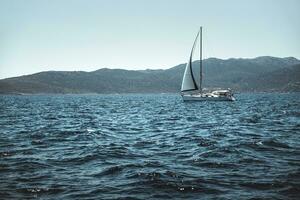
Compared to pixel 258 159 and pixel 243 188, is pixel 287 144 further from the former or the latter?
pixel 243 188

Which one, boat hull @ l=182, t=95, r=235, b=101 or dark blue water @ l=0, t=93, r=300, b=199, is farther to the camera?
boat hull @ l=182, t=95, r=235, b=101

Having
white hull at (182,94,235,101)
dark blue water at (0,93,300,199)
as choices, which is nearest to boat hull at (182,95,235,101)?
white hull at (182,94,235,101)

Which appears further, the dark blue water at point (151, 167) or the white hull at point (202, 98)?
the white hull at point (202, 98)

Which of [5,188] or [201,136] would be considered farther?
[201,136]

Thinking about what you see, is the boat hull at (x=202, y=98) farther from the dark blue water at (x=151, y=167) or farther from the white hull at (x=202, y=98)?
the dark blue water at (x=151, y=167)

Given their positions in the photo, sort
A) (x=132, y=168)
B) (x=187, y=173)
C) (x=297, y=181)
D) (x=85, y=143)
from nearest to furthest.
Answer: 1. (x=297, y=181)
2. (x=187, y=173)
3. (x=132, y=168)
4. (x=85, y=143)

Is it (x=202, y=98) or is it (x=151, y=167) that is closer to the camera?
(x=151, y=167)

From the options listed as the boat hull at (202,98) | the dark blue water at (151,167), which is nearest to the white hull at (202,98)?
the boat hull at (202,98)

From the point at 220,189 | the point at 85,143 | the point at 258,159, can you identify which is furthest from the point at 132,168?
the point at 85,143

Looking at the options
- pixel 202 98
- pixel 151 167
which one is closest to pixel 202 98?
pixel 202 98

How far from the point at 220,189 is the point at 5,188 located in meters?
7.27

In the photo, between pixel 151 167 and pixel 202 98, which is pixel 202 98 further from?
pixel 151 167

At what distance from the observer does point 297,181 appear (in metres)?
12.2

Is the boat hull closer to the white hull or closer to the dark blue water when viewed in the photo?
the white hull
